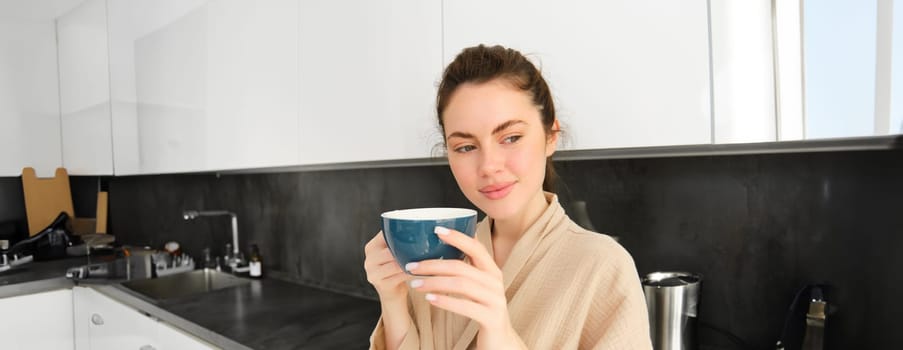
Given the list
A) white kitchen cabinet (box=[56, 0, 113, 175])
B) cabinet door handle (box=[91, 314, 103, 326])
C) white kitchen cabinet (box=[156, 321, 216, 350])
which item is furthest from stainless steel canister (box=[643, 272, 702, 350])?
white kitchen cabinet (box=[56, 0, 113, 175])

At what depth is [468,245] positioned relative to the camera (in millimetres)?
542

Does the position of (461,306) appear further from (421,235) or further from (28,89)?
(28,89)

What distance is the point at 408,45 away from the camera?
1201 millimetres

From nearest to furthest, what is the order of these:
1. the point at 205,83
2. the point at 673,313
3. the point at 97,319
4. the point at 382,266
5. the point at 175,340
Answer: the point at 382,266 → the point at 673,313 → the point at 175,340 → the point at 205,83 → the point at 97,319

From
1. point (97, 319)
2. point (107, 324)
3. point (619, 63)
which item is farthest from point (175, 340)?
point (619, 63)

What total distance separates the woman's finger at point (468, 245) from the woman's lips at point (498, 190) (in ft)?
0.52

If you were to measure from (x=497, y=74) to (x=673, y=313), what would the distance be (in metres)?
0.64

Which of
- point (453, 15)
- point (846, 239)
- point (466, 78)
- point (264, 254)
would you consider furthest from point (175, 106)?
point (846, 239)

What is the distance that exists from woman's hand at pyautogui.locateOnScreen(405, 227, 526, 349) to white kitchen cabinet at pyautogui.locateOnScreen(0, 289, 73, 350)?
266cm

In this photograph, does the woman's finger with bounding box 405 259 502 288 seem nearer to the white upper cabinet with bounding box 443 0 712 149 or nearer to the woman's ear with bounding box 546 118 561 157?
the woman's ear with bounding box 546 118 561 157

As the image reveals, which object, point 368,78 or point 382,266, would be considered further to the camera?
point 368,78

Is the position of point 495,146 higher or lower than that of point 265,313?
higher

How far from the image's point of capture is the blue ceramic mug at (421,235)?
1.72ft

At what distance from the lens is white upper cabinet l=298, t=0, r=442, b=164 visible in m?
1.18
